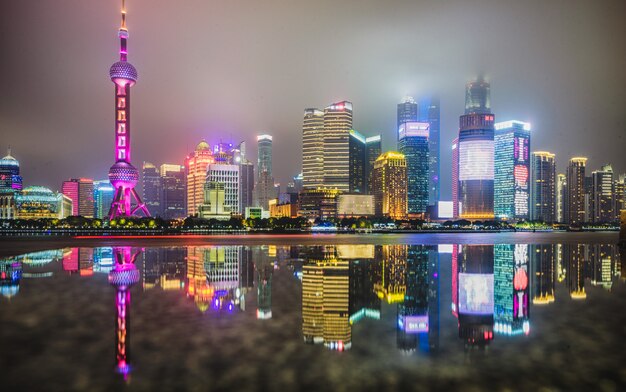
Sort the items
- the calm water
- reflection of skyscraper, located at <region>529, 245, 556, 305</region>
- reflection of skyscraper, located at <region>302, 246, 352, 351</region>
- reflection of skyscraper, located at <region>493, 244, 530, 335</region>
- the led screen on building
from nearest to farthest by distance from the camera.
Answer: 1. the calm water
2. reflection of skyscraper, located at <region>302, 246, 352, 351</region>
3. reflection of skyscraper, located at <region>493, 244, 530, 335</region>
4. the led screen on building
5. reflection of skyscraper, located at <region>529, 245, 556, 305</region>

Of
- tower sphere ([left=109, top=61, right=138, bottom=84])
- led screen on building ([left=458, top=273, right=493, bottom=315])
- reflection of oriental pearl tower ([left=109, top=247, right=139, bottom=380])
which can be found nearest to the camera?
reflection of oriental pearl tower ([left=109, top=247, right=139, bottom=380])

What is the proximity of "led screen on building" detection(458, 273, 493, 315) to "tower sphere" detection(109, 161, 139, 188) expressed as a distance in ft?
578

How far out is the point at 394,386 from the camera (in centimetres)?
995

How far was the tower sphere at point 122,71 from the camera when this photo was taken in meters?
178

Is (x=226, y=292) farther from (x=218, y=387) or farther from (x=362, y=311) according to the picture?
(x=218, y=387)

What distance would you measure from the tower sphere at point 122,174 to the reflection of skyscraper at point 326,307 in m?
168

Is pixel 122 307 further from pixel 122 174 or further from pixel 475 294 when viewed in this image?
pixel 122 174

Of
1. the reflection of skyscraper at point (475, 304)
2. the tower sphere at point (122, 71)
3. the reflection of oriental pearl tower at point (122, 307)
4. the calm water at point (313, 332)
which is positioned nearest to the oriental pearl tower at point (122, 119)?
the tower sphere at point (122, 71)

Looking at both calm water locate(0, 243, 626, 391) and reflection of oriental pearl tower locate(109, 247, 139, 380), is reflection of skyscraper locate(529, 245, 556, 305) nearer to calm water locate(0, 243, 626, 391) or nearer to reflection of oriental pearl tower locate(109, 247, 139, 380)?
calm water locate(0, 243, 626, 391)

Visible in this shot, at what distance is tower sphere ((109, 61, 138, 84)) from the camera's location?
17838 centimetres

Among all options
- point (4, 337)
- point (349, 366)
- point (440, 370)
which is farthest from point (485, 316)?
point (4, 337)

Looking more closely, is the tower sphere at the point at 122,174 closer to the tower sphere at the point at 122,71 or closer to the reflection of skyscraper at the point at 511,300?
the tower sphere at the point at 122,71

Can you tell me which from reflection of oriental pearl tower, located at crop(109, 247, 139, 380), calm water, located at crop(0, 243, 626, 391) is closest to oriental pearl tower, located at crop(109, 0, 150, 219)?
reflection of oriental pearl tower, located at crop(109, 247, 139, 380)

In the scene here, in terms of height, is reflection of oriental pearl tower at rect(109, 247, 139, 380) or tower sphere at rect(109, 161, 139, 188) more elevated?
tower sphere at rect(109, 161, 139, 188)
